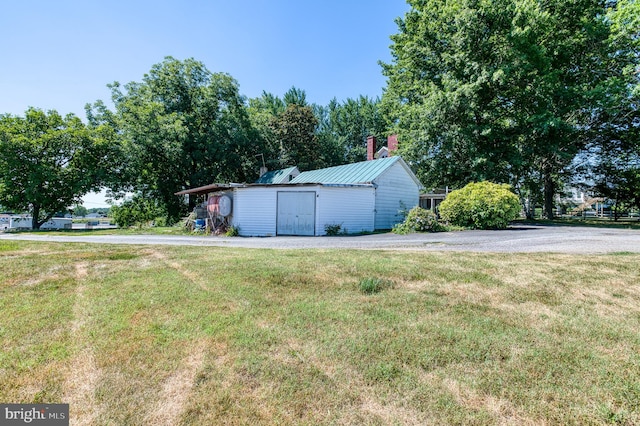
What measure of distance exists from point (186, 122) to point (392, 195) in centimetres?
1829

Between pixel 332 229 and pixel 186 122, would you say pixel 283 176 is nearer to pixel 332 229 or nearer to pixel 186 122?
pixel 186 122

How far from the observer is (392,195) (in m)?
18.3

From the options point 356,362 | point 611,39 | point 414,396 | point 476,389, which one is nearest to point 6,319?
point 356,362

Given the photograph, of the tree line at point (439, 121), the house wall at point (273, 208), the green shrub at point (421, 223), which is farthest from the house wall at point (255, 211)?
the tree line at point (439, 121)

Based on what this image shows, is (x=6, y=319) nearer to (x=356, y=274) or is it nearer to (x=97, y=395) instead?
(x=97, y=395)

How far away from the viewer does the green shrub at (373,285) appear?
4.66 meters

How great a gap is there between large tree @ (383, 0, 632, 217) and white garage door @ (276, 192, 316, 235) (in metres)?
9.58

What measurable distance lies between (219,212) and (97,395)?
46.6 feet

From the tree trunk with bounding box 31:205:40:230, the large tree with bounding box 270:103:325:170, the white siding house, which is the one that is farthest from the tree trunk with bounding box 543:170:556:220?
the tree trunk with bounding box 31:205:40:230

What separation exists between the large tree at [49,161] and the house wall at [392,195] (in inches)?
864

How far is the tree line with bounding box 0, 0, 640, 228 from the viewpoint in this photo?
713 inches

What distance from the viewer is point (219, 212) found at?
52.3 ft

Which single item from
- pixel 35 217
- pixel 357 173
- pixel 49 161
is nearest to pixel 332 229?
pixel 357 173

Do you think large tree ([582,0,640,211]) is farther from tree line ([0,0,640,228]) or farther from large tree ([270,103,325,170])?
large tree ([270,103,325,170])
